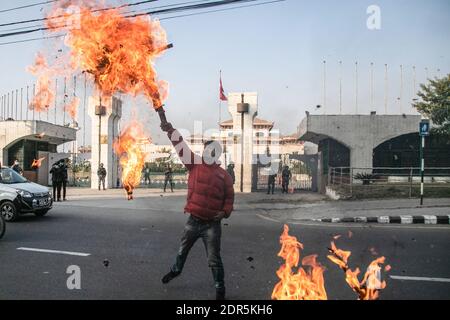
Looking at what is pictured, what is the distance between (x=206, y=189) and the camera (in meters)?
4.85

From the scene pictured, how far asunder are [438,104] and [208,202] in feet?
90.1

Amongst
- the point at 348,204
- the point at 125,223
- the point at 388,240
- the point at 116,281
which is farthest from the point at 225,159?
the point at 116,281

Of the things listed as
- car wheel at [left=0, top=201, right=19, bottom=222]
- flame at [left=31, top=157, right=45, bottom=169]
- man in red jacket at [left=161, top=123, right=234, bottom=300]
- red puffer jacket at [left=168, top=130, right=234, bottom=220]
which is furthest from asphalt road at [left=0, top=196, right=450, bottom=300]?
flame at [left=31, top=157, right=45, bottom=169]

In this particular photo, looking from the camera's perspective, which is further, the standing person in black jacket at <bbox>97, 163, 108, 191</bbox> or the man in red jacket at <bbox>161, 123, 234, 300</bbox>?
the standing person in black jacket at <bbox>97, 163, 108, 191</bbox>

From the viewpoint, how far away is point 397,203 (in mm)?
14156

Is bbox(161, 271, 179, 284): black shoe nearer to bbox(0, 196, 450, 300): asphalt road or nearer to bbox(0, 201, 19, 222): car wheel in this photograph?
bbox(0, 196, 450, 300): asphalt road

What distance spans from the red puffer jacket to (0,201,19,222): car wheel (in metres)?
7.81

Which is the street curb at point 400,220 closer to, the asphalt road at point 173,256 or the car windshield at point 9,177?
the asphalt road at point 173,256

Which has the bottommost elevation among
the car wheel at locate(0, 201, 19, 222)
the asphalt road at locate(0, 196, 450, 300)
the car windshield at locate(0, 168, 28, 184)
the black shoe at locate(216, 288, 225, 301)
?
the asphalt road at locate(0, 196, 450, 300)

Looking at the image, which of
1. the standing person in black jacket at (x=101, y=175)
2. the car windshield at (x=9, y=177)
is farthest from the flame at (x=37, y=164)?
the car windshield at (x=9, y=177)

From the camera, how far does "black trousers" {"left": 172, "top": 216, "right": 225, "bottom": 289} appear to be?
4645 millimetres

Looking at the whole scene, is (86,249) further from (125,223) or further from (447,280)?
(447,280)
